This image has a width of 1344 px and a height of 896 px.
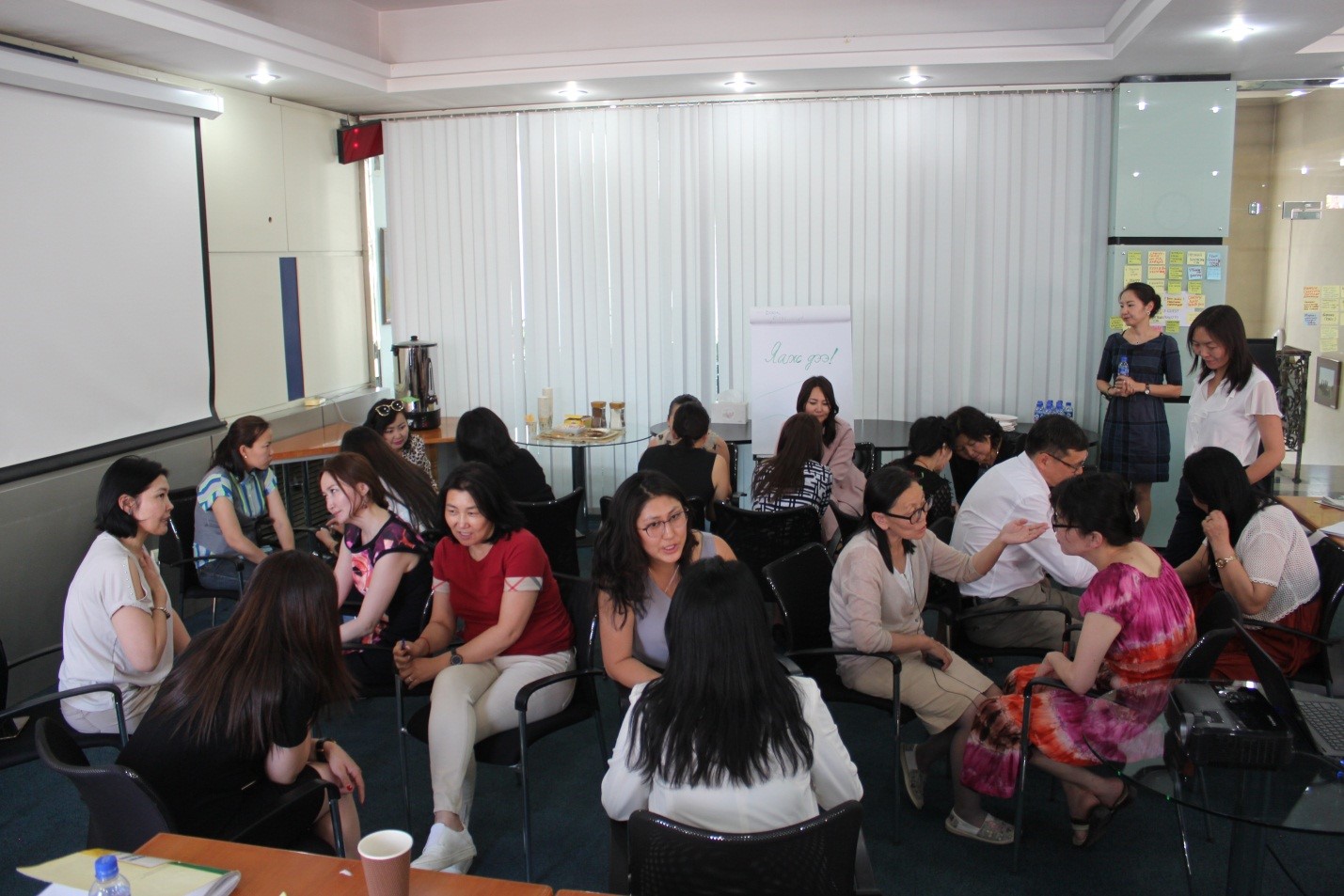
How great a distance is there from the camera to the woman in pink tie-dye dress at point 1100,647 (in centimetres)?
279

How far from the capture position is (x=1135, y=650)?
9.23ft

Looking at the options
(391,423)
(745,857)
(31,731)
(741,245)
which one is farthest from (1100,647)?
(741,245)

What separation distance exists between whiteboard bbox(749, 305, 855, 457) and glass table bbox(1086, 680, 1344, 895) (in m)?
3.90

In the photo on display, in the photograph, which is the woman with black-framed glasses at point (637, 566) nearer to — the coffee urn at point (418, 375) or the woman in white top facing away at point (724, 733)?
the woman in white top facing away at point (724, 733)

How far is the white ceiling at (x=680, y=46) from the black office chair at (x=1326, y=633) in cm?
277

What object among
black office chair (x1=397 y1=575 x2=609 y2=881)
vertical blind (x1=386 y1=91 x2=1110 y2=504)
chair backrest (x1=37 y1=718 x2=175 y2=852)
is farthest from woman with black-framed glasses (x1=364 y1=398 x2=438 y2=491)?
chair backrest (x1=37 y1=718 x2=175 y2=852)

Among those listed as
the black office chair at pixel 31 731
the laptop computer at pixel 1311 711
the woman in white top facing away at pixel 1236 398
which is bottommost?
the black office chair at pixel 31 731

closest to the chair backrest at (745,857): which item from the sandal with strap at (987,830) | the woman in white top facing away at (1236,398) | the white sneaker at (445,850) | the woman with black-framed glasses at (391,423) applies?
the white sneaker at (445,850)

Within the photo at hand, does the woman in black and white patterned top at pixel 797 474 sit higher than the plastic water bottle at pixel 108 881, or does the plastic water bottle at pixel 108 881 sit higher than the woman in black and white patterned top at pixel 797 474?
the woman in black and white patterned top at pixel 797 474

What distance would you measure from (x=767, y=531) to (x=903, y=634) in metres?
1.09

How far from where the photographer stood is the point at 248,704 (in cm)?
229

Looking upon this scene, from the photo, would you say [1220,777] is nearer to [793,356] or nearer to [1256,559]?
[1256,559]

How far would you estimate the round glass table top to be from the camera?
2.12 meters

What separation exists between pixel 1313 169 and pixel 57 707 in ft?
24.8
